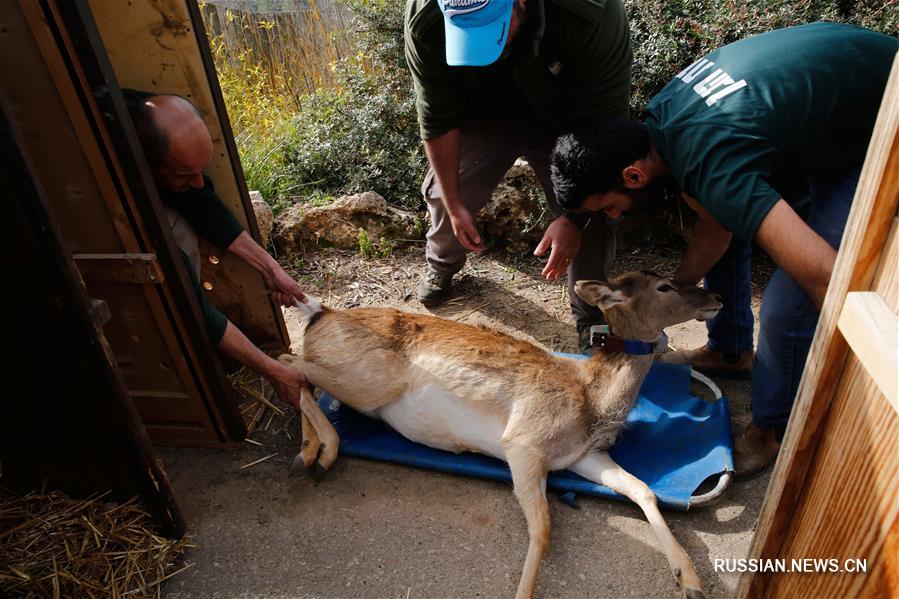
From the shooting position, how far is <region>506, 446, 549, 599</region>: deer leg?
108 inches

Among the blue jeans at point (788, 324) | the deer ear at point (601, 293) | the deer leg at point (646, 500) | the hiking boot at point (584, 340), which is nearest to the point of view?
the deer leg at point (646, 500)

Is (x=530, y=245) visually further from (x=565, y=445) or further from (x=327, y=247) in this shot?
(x=565, y=445)

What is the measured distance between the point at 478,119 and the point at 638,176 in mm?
1573

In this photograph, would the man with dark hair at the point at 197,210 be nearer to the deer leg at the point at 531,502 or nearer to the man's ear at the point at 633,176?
the deer leg at the point at 531,502

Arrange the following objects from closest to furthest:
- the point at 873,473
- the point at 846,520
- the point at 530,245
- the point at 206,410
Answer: the point at 873,473 → the point at 846,520 → the point at 206,410 → the point at 530,245

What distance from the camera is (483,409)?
3.29m

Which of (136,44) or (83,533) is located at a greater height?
(136,44)

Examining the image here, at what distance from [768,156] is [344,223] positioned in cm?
404

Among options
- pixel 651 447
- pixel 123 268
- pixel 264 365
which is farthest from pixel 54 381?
pixel 651 447

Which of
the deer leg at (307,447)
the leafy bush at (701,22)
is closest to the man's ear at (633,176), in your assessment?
the deer leg at (307,447)

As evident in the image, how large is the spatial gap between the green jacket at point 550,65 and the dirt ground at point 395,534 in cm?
215

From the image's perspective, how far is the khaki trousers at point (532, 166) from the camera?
418 centimetres

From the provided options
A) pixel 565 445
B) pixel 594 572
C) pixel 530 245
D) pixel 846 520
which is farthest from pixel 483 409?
pixel 530 245

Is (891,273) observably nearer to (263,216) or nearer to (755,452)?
(755,452)
